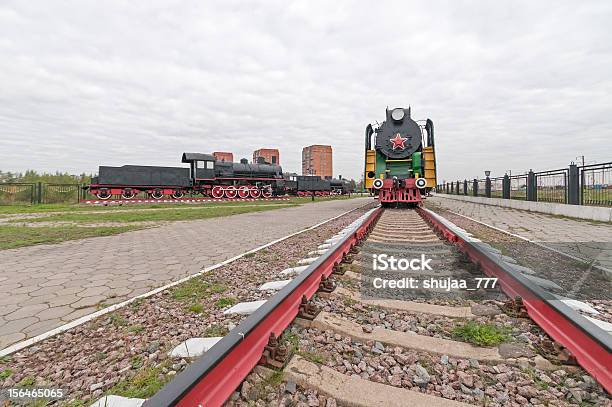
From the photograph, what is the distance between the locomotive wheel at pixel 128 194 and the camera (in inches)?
802

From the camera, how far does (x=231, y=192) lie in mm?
24625

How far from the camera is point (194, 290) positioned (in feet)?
9.07

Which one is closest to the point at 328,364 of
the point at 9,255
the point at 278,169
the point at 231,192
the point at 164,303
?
the point at 164,303

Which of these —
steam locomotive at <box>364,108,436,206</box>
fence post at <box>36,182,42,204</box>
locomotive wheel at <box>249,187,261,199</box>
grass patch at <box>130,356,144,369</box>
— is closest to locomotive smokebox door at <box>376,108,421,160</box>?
steam locomotive at <box>364,108,436,206</box>

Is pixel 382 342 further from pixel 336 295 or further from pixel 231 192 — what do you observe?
pixel 231 192

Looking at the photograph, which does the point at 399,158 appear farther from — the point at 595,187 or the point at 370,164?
the point at 595,187

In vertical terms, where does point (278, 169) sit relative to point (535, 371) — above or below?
above

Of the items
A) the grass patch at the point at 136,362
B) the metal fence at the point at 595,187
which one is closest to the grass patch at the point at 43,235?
the grass patch at the point at 136,362

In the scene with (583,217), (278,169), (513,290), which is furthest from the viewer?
(278,169)

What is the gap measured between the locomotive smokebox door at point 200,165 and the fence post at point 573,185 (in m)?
21.4

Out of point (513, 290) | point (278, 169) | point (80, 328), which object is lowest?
point (80, 328)

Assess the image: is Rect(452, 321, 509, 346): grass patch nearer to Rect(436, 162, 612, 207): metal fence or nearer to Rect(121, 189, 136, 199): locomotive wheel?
Rect(436, 162, 612, 207): metal fence

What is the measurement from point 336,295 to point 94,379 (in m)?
1.66

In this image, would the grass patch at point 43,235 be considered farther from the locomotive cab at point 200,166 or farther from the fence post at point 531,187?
the locomotive cab at point 200,166
